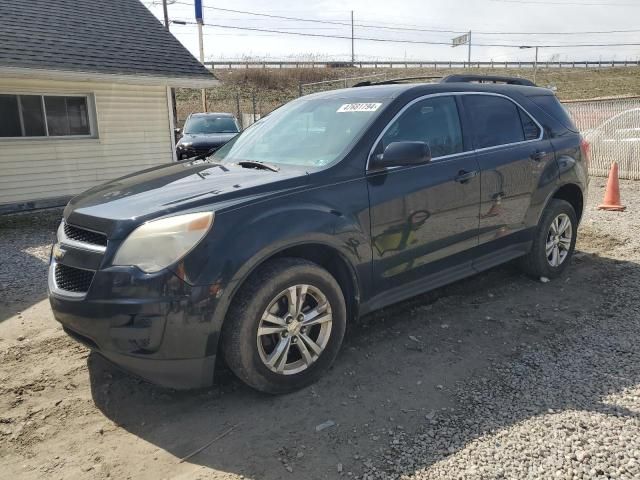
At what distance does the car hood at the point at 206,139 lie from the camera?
45.1 ft

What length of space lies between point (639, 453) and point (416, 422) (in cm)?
108

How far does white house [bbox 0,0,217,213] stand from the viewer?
9734 mm

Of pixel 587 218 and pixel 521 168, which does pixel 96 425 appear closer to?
pixel 521 168

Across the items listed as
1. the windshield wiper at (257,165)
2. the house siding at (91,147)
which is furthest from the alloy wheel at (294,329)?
the house siding at (91,147)

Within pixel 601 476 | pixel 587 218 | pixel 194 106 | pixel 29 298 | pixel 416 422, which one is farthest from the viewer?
pixel 194 106

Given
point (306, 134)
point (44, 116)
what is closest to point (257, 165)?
point (306, 134)

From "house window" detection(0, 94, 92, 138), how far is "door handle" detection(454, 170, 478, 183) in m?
9.05

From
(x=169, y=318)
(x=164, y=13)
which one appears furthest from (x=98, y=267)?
(x=164, y=13)

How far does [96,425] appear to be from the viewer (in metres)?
2.93

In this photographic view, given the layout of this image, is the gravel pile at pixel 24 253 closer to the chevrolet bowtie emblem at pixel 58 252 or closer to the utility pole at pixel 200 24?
the chevrolet bowtie emblem at pixel 58 252

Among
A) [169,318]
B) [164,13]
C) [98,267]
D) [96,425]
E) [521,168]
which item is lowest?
[96,425]

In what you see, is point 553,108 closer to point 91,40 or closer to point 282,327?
point 282,327

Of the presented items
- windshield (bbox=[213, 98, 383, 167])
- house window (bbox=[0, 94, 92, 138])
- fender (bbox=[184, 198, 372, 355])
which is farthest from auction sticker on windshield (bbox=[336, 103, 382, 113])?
house window (bbox=[0, 94, 92, 138])

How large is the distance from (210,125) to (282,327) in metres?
12.9
